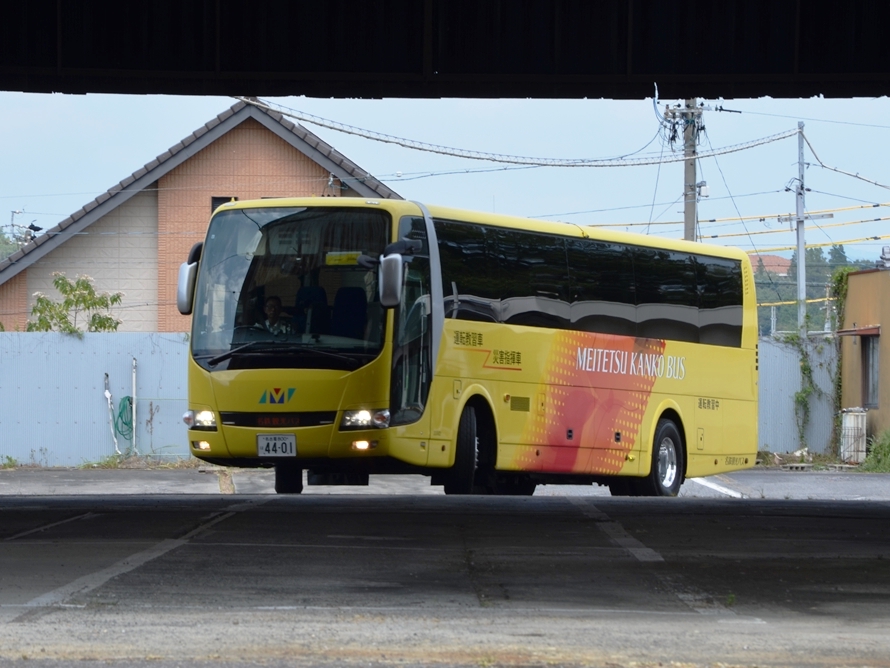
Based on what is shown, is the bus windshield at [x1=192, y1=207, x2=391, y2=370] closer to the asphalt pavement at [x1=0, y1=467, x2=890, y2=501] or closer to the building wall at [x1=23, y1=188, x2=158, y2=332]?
the asphalt pavement at [x1=0, y1=467, x2=890, y2=501]

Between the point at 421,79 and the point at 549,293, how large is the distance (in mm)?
5056

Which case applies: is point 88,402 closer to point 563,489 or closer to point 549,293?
point 563,489

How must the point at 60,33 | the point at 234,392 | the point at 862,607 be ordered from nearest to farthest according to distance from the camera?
the point at 862,607 < the point at 60,33 < the point at 234,392

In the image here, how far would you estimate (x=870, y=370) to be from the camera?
34.3m

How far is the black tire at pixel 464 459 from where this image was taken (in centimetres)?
1769

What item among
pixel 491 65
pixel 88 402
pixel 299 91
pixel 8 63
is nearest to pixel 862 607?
pixel 491 65

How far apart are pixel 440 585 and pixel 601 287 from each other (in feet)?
37.3

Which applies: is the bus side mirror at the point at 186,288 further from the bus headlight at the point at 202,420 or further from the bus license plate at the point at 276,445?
the bus license plate at the point at 276,445

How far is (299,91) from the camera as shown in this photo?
1606 centimetres

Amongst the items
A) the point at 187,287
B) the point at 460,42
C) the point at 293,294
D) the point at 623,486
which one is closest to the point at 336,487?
the point at 623,486

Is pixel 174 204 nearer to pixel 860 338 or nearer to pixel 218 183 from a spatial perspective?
pixel 218 183

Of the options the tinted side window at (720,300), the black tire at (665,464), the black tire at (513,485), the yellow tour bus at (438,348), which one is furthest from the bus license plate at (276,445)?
the tinted side window at (720,300)

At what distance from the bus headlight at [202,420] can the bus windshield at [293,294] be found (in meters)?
0.56

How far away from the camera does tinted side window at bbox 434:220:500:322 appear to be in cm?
1775
